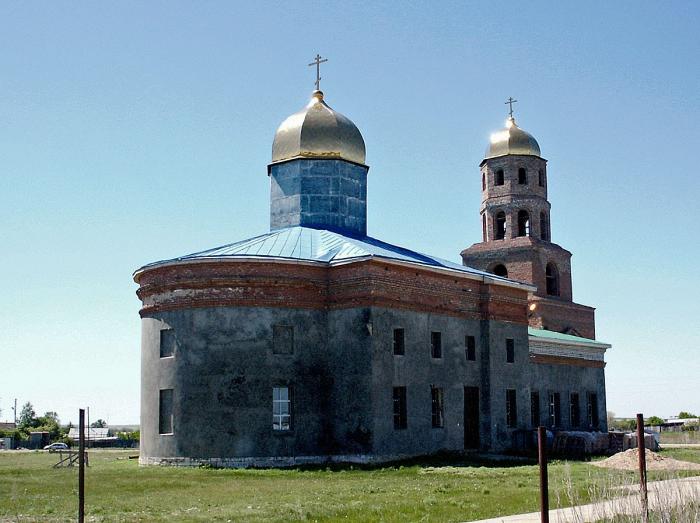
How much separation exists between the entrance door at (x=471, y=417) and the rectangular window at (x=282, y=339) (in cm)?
700

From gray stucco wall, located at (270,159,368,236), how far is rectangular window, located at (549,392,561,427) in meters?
13.1

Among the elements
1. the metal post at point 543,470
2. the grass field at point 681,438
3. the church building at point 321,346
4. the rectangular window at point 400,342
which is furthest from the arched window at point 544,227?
the metal post at point 543,470

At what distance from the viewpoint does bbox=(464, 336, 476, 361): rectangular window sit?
32.5 metres

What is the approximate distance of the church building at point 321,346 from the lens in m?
28.1

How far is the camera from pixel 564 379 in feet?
140

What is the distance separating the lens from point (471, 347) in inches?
1284

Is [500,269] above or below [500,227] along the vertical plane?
below

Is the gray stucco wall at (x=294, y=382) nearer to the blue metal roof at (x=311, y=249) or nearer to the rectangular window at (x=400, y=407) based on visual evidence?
the rectangular window at (x=400, y=407)

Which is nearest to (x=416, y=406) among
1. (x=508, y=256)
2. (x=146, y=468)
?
(x=146, y=468)

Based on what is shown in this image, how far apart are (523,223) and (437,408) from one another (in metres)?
21.8

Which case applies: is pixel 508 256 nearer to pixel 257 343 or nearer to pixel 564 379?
pixel 564 379

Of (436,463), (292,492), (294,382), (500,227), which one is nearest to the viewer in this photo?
(292,492)

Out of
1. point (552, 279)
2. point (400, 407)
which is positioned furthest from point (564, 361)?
point (400, 407)

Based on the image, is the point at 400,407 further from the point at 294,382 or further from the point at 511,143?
the point at 511,143
